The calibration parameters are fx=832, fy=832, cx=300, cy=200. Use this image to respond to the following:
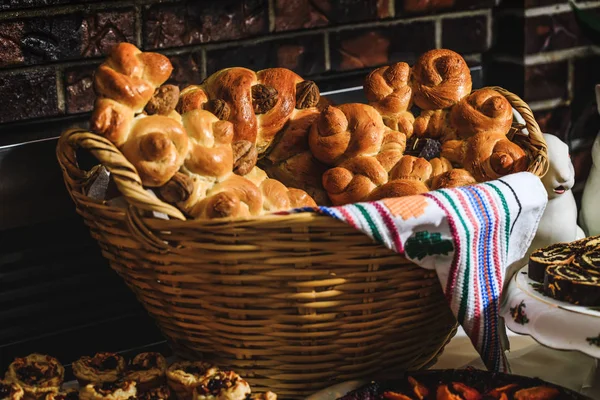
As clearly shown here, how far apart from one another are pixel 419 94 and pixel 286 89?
0.22 meters

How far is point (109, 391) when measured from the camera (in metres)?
1.08

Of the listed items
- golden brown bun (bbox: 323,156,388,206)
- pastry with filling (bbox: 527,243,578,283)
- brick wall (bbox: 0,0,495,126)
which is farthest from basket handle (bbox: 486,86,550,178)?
brick wall (bbox: 0,0,495,126)

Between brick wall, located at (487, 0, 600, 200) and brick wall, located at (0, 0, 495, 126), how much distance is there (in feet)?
0.18

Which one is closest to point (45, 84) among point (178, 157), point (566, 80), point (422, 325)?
point (178, 157)

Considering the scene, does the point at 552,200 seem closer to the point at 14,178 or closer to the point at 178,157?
the point at 178,157

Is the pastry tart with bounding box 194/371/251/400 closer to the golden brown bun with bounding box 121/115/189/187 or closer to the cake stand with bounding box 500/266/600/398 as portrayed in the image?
the golden brown bun with bounding box 121/115/189/187

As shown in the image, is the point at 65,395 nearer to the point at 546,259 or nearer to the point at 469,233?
the point at 469,233

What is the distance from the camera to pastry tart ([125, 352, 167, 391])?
3.71ft

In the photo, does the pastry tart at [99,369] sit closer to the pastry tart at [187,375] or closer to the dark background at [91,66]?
the pastry tart at [187,375]

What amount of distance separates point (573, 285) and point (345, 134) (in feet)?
1.32

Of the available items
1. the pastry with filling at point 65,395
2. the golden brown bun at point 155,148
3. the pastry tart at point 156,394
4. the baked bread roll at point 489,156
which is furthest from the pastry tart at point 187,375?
the baked bread roll at point 489,156

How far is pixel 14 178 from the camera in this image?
4.44 ft

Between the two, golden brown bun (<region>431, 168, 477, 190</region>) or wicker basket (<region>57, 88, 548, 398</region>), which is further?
golden brown bun (<region>431, 168, 477, 190</region>)

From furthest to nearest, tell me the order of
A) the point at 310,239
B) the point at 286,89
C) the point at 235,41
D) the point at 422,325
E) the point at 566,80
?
the point at 566,80 < the point at 235,41 < the point at 286,89 < the point at 422,325 < the point at 310,239
